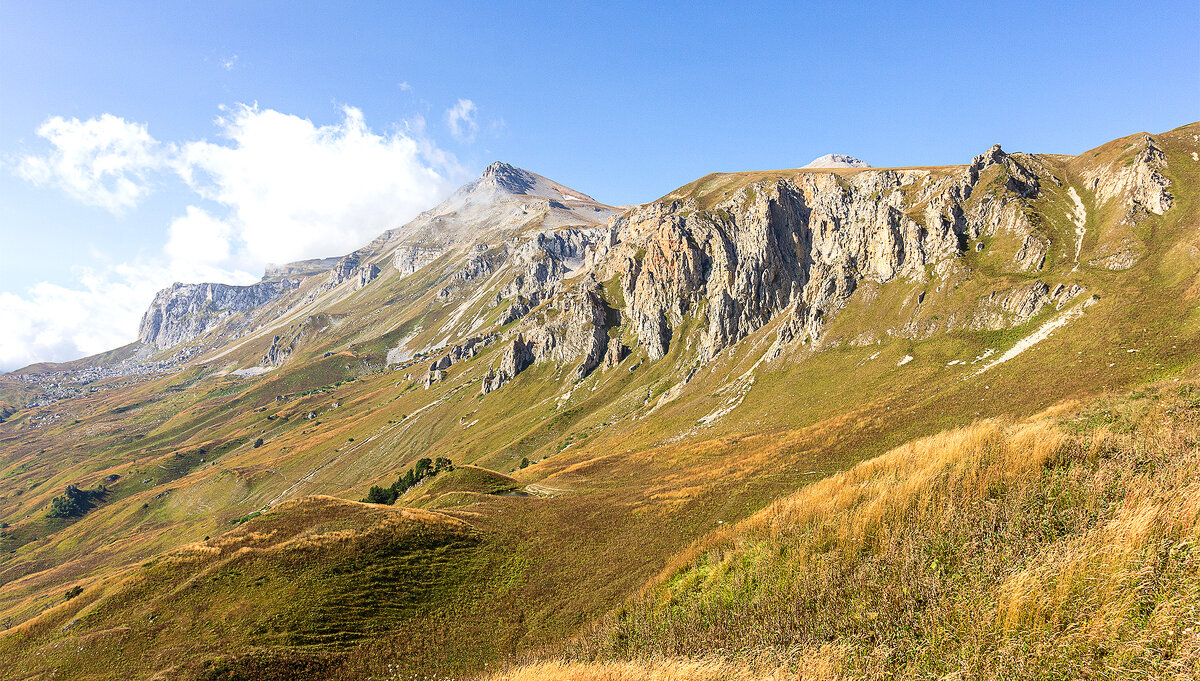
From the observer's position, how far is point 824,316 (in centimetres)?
10181

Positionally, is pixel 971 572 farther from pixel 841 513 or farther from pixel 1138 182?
pixel 1138 182

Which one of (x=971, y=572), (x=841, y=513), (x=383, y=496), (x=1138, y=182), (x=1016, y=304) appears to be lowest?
(x=383, y=496)

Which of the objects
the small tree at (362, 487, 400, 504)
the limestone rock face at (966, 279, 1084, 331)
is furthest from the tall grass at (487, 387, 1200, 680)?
the small tree at (362, 487, 400, 504)

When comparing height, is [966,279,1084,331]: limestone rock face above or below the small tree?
above

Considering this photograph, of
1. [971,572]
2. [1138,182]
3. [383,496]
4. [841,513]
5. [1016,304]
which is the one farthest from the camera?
[383,496]

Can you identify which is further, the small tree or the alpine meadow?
the small tree

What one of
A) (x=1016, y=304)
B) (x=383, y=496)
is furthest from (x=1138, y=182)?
(x=383, y=496)

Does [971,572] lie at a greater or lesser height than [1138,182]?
lesser

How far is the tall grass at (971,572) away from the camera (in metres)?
6.24

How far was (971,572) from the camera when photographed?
27.3 ft

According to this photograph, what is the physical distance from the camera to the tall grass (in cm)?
624

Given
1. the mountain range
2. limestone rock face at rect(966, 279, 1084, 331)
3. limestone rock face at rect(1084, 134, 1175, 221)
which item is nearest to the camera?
the mountain range

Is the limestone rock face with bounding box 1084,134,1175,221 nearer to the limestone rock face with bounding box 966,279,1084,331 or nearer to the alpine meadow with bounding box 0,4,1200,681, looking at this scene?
the alpine meadow with bounding box 0,4,1200,681

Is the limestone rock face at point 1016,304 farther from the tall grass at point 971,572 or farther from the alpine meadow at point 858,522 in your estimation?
the tall grass at point 971,572
